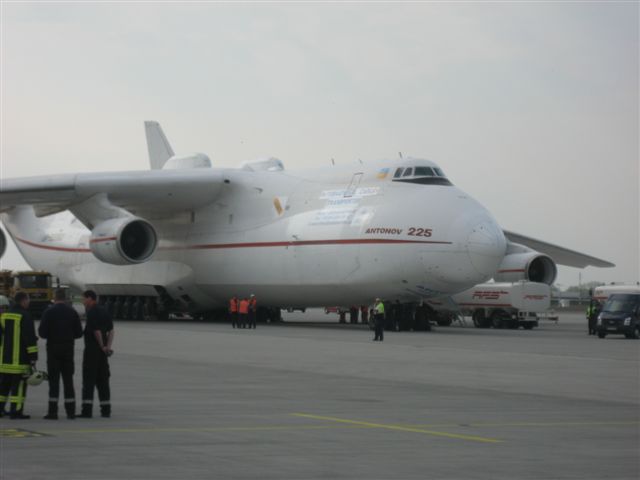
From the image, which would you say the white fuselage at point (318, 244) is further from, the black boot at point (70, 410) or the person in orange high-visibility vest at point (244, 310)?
the black boot at point (70, 410)

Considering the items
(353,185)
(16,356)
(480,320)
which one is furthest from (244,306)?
(16,356)

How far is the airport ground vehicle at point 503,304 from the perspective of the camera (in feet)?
134

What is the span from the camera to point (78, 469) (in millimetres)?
9008

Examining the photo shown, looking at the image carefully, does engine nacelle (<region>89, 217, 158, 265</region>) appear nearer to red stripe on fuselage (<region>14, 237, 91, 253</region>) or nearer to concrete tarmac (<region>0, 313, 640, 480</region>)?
red stripe on fuselage (<region>14, 237, 91, 253</region>)

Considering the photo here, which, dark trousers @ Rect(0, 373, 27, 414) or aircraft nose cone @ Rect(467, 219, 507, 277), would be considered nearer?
dark trousers @ Rect(0, 373, 27, 414)

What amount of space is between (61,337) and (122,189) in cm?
2646

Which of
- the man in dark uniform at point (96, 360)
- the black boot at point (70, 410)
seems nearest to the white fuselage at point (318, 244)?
the man in dark uniform at point (96, 360)

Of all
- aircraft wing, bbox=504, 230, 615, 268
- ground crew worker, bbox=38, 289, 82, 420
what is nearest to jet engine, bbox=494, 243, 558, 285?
aircraft wing, bbox=504, 230, 615, 268

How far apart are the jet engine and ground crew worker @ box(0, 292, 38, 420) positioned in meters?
31.5

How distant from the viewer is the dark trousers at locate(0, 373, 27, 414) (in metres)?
12.5

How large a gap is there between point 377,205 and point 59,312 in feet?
73.4

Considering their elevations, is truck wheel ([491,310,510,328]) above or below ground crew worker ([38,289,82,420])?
above

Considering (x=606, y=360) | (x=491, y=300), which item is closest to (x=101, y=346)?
(x=606, y=360)

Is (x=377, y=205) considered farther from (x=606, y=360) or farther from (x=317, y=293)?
(x=606, y=360)
